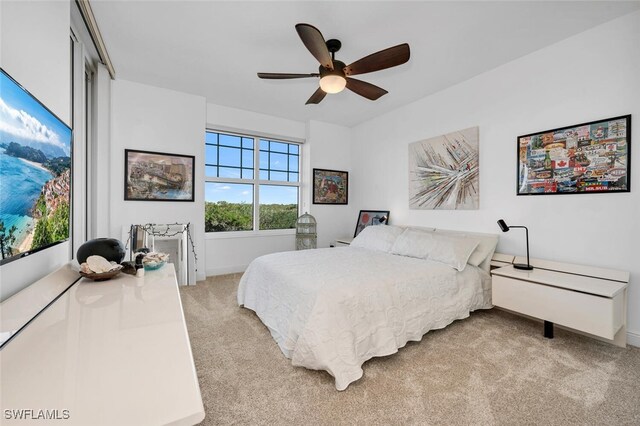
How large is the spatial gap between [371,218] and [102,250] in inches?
143

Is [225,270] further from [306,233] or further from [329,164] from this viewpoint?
[329,164]

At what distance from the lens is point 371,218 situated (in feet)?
15.0

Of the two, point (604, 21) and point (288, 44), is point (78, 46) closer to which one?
point (288, 44)

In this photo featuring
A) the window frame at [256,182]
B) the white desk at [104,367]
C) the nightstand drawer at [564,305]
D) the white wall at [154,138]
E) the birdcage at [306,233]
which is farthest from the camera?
the birdcage at [306,233]

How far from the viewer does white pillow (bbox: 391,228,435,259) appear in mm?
2934

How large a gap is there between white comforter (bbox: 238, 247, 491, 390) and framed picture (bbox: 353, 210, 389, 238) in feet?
4.88

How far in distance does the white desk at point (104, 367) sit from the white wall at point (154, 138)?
270cm


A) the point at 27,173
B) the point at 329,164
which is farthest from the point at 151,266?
the point at 329,164

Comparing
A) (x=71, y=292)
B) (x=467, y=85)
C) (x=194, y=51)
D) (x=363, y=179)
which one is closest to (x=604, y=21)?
(x=467, y=85)

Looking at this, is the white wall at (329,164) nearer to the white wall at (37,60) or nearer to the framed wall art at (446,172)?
the framed wall art at (446,172)

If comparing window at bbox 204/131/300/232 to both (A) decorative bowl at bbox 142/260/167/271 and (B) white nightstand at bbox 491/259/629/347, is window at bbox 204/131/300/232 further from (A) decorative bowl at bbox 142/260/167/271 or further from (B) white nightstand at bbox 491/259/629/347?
(B) white nightstand at bbox 491/259/629/347

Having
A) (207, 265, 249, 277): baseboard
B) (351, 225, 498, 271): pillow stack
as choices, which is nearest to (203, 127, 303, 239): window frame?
(207, 265, 249, 277): baseboard

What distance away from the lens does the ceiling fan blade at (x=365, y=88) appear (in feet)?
8.41

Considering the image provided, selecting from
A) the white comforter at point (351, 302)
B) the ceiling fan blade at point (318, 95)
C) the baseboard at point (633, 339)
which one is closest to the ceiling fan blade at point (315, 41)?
the ceiling fan blade at point (318, 95)
